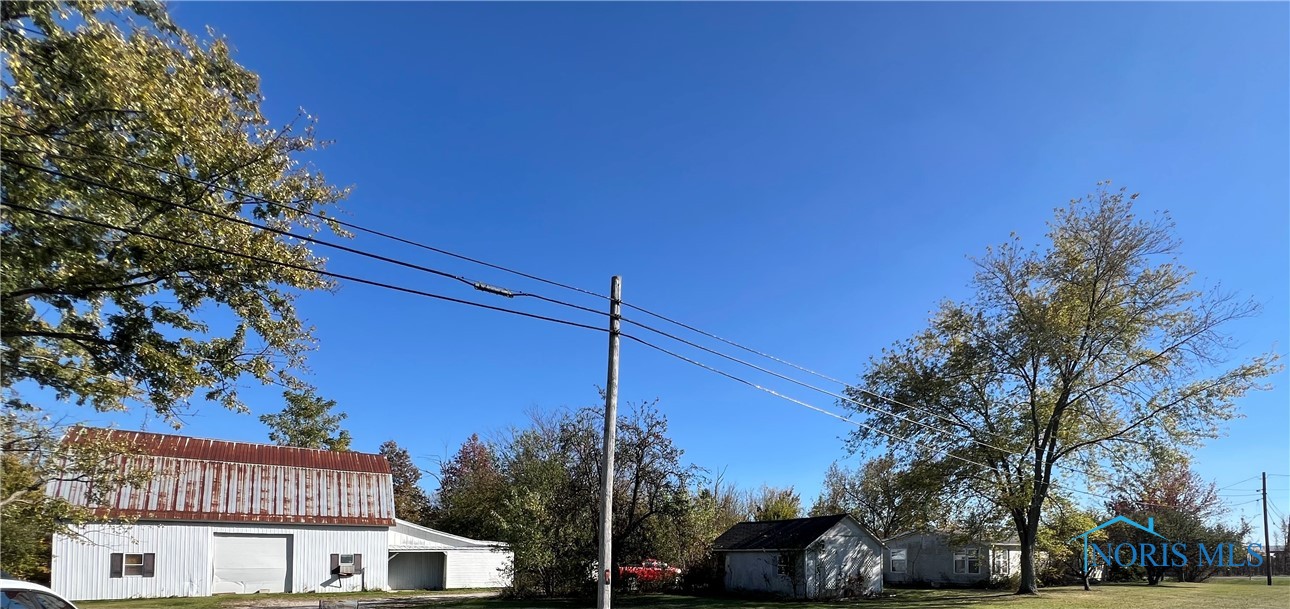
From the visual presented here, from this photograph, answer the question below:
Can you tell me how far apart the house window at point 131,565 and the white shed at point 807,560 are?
23048 mm

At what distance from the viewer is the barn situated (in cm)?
2725

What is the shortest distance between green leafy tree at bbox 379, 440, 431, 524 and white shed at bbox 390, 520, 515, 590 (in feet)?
41.0

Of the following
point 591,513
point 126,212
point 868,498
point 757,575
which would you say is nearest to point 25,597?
point 126,212

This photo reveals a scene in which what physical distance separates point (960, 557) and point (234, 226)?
3909 centimetres

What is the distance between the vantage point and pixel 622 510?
26.2 meters

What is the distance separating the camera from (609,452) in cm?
1303

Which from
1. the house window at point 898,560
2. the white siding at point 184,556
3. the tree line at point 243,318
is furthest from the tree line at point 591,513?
the house window at point 898,560

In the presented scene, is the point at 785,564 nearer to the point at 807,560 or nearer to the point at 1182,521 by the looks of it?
the point at 807,560

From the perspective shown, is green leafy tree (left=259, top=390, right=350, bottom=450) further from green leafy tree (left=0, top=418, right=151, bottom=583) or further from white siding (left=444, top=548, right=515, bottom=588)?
green leafy tree (left=0, top=418, right=151, bottom=583)

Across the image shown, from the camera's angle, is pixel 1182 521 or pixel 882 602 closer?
pixel 882 602

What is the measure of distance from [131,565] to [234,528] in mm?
3532

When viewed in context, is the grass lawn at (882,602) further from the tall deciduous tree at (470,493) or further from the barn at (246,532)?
the tall deciduous tree at (470,493)

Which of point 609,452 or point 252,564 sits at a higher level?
point 609,452

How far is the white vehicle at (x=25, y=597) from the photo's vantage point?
7.88 metres
